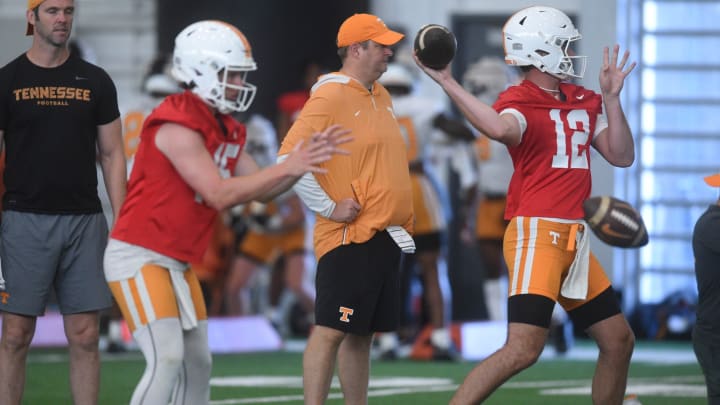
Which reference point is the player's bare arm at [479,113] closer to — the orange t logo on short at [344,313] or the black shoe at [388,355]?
the orange t logo on short at [344,313]

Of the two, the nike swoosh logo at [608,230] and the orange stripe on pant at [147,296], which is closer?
the orange stripe on pant at [147,296]

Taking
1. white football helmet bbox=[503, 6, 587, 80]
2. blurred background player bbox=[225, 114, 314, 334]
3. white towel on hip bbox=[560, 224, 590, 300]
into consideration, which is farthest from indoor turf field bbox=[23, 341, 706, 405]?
white football helmet bbox=[503, 6, 587, 80]

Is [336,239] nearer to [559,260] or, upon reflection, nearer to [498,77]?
[559,260]

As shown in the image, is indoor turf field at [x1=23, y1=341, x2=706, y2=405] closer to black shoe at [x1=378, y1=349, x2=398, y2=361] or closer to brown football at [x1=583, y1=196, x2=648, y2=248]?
black shoe at [x1=378, y1=349, x2=398, y2=361]

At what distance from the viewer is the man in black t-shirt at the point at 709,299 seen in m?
5.87

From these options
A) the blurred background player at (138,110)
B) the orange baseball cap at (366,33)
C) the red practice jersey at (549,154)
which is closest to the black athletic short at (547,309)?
the red practice jersey at (549,154)

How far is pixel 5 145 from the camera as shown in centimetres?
604

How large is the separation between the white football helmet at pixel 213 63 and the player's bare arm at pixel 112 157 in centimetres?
100

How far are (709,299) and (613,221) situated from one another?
90 centimetres

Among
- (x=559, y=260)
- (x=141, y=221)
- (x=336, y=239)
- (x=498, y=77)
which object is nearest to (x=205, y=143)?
(x=141, y=221)

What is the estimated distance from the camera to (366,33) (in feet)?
20.3

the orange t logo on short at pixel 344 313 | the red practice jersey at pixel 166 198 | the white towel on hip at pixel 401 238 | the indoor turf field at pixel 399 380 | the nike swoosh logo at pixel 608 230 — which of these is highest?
the red practice jersey at pixel 166 198

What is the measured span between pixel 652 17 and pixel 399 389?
20.7 ft

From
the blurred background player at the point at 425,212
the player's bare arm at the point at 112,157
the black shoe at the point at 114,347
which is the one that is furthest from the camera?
the black shoe at the point at 114,347
